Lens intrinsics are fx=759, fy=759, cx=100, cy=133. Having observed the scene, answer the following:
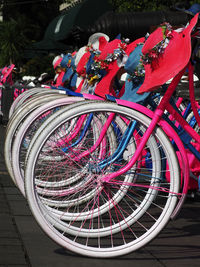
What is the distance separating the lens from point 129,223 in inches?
191

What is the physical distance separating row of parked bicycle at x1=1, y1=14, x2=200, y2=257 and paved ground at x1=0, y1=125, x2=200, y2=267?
0.11m

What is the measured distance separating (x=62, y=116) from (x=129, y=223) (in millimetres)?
890

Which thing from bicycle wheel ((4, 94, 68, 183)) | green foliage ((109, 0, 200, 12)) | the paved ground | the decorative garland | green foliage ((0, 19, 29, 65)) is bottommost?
green foliage ((0, 19, 29, 65))

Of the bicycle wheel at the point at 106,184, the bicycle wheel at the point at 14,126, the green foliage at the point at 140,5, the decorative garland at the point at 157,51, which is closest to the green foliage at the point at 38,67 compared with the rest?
the green foliage at the point at 140,5

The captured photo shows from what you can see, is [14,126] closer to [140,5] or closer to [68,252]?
[68,252]

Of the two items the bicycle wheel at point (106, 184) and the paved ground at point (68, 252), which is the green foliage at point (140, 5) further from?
the bicycle wheel at point (106, 184)

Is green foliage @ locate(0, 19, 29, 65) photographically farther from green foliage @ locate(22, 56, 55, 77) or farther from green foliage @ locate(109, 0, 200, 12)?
green foliage @ locate(109, 0, 200, 12)

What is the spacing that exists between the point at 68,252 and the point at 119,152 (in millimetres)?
706

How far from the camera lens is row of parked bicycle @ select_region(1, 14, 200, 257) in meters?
4.45

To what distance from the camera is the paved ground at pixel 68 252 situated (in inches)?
176

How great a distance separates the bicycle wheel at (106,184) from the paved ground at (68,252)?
0.36ft

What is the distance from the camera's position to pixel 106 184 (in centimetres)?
464

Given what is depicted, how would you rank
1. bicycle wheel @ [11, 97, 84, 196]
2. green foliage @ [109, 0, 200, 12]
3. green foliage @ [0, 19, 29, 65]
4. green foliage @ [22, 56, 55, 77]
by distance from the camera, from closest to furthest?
bicycle wheel @ [11, 97, 84, 196]
green foliage @ [109, 0, 200, 12]
green foliage @ [22, 56, 55, 77]
green foliage @ [0, 19, 29, 65]

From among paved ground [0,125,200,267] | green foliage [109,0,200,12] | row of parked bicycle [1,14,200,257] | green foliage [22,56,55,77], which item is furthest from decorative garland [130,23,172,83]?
green foliage [22,56,55,77]
